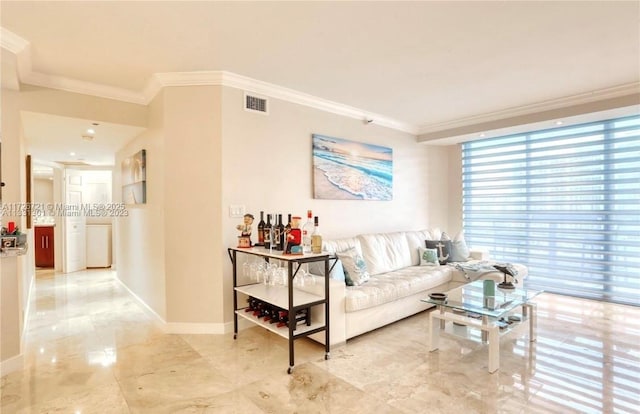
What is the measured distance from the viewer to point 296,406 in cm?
208

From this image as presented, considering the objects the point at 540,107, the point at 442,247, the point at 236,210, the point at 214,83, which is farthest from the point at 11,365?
the point at 540,107

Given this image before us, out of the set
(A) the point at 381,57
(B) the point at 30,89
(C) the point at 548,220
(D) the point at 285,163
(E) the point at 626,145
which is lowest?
(C) the point at 548,220

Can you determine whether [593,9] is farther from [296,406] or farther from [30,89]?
[30,89]

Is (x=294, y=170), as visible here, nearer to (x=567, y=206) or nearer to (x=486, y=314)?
(x=486, y=314)

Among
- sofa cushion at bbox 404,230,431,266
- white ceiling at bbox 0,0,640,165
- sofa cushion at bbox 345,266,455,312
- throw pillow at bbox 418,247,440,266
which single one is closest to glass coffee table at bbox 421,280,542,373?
sofa cushion at bbox 345,266,455,312

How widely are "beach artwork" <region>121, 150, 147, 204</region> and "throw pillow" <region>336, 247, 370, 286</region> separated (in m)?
2.49

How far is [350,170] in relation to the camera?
4473mm

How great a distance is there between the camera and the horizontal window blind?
13.9 ft

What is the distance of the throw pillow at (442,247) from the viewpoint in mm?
4738

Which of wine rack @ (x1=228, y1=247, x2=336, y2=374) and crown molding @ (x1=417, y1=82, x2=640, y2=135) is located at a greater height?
crown molding @ (x1=417, y1=82, x2=640, y2=135)

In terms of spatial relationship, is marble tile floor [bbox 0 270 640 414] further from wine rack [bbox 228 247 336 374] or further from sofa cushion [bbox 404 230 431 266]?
sofa cushion [bbox 404 230 431 266]

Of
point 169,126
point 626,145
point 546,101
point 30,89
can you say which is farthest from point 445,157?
point 30,89

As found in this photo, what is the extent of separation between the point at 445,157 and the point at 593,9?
3.79 meters

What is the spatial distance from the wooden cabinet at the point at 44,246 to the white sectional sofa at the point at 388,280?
659 cm
